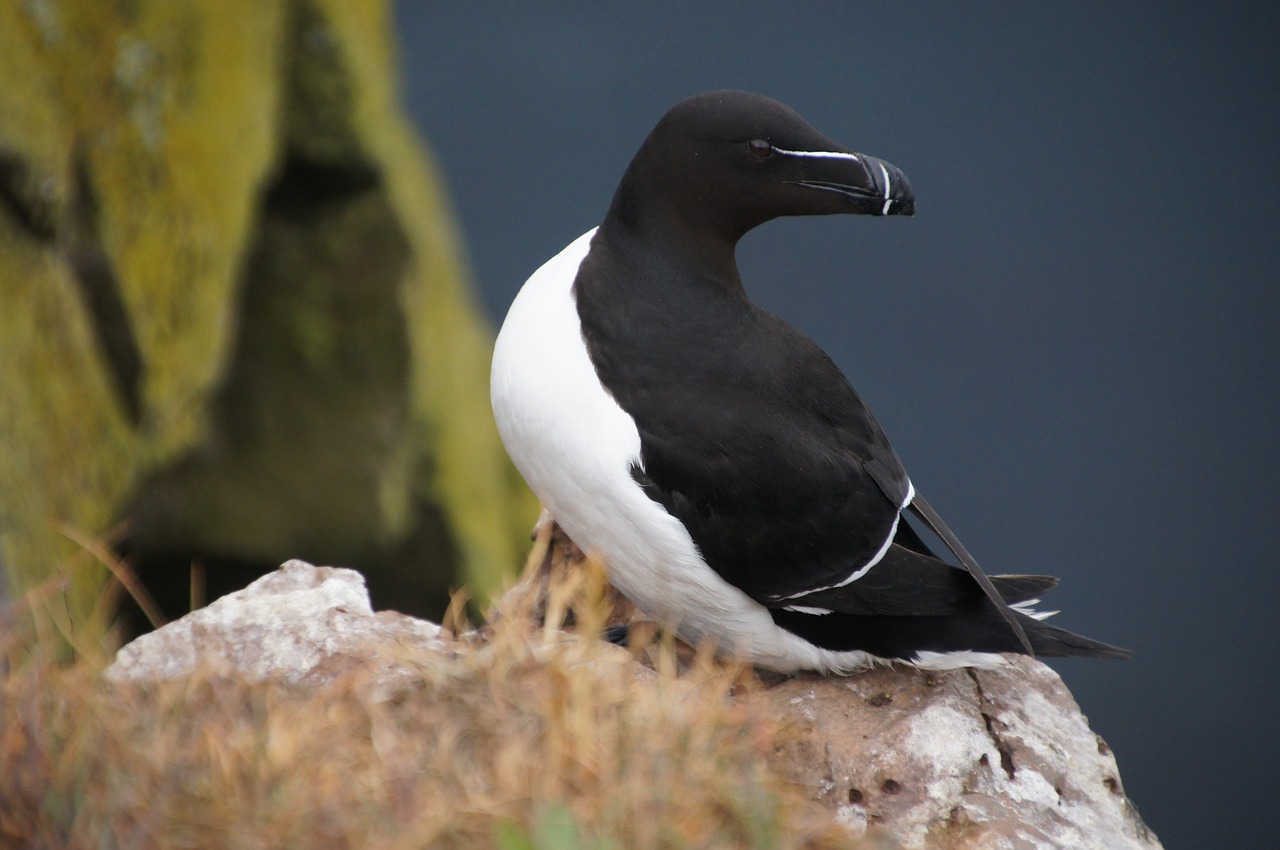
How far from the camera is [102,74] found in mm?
5516

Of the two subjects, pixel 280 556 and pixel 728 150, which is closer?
pixel 728 150

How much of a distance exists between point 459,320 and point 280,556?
94.6 inches

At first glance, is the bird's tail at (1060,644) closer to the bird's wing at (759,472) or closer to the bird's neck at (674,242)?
the bird's wing at (759,472)

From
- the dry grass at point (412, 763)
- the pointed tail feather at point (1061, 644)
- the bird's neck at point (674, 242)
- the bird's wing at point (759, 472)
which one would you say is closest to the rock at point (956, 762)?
the pointed tail feather at point (1061, 644)

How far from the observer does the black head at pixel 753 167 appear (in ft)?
9.12

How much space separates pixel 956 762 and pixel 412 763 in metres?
1.38

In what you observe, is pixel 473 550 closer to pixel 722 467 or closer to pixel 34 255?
pixel 34 255

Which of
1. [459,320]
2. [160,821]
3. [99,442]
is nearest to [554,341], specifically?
[160,821]

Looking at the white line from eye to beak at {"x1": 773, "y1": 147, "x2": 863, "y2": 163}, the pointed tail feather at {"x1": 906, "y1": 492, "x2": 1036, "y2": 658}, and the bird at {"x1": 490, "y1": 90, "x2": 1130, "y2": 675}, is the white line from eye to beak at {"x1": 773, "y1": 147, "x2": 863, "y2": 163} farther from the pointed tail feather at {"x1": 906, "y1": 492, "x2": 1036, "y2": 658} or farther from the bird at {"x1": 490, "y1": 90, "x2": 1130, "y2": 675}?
the pointed tail feather at {"x1": 906, "y1": 492, "x2": 1036, "y2": 658}

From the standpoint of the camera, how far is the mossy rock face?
505 cm

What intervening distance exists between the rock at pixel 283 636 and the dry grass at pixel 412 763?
54cm

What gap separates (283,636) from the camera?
265 cm

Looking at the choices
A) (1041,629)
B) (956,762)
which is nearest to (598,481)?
(956,762)

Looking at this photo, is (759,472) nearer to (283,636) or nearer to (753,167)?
(753,167)
